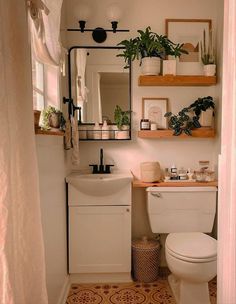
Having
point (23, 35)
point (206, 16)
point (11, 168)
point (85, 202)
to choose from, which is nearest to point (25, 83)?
point (23, 35)

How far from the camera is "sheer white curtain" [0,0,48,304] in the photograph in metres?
0.82

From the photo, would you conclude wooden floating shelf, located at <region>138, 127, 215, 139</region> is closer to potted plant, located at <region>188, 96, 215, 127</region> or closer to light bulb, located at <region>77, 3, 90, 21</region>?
potted plant, located at <region>188, 96, 215, 127</region>

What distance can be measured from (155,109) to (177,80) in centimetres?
32

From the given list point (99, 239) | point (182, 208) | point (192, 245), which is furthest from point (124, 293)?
point (182, 208)

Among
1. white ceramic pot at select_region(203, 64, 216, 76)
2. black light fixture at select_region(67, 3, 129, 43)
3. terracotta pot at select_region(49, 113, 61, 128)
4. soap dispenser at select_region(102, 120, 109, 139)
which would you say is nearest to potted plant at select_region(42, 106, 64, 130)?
terracotta pot at select_region(49, 113, 61, 128)

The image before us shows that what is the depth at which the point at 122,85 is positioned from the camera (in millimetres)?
2447

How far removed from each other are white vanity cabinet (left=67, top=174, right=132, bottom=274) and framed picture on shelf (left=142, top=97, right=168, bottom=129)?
2.21 feet

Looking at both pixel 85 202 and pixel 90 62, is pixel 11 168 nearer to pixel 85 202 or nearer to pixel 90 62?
pixel 85 202

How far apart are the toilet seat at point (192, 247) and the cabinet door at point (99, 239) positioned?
0.44 meters

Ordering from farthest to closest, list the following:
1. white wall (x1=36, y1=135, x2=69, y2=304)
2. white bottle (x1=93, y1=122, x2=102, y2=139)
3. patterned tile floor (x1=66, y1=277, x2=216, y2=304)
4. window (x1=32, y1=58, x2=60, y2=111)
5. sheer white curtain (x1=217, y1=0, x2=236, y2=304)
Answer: white bottle (x1=93, y1=122, x2=102, y2=139)
patterned tile floor (x1=66, y1=277, x2=216, y2=304)
window (x1=32, y1=58, x2=60, y2=111)
white wall (x1=36, y1=135, x2=69, y2=304)
sheer white curtain (x1=217, y1=0, x2=236, y2=304)

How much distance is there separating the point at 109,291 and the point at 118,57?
79.1 inches

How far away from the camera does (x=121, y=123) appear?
240 centimetres

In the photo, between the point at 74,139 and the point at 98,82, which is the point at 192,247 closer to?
the point at 74,139

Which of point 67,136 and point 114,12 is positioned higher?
point 114,12
